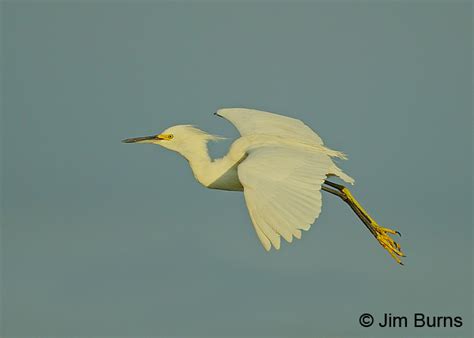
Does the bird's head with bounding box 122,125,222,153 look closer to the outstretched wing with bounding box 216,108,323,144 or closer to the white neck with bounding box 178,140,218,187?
the white neck with bounding box 178,140,218,187

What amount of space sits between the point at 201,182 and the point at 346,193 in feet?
5.02

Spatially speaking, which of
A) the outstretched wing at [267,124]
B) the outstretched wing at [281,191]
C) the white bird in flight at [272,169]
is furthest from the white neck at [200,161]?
the outstretched wing at [281,191]

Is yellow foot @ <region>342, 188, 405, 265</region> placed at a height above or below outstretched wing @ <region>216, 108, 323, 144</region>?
below

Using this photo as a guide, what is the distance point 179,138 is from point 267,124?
0.99m

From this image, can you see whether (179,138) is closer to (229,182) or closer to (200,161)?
(200,161)

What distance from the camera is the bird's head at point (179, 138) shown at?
10609 mm

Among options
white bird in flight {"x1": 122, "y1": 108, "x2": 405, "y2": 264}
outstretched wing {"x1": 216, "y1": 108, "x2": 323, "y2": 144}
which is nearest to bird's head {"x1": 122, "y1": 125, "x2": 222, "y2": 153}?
white bird in flight {"x1": 122, "y1": 108, "x2": 405, "y2": 264}

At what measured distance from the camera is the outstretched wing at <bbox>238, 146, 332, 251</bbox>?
7.95 metres

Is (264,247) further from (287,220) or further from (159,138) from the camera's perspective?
(159,138)

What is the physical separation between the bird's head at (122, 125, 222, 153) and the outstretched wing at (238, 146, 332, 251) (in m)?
1.53

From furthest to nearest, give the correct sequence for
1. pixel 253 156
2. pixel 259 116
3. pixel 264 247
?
pixel 259 116, pixel 253 156, pixel 264 247

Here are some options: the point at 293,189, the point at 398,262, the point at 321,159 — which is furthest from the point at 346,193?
the point at 293,189

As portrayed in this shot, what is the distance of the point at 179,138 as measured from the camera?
1066cm

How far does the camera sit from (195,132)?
35.0 ft
